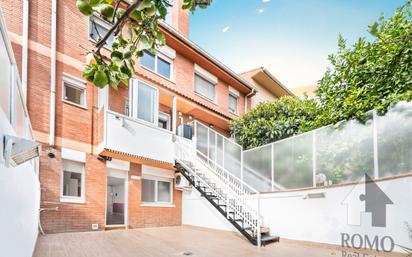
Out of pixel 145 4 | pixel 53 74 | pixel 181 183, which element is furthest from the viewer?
pixel 181 183

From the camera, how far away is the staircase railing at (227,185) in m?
8.86

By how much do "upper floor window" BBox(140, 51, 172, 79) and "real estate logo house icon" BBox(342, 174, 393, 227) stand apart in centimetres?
987

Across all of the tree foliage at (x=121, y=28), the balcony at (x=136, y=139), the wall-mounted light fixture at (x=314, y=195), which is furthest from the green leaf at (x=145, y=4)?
the balcony at (x=136, y=139)

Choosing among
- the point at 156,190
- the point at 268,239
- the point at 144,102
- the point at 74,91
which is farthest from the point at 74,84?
the point at 268,239

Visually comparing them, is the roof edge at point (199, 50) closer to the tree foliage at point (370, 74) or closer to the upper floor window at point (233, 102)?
the upper floor window at point (233, 102)

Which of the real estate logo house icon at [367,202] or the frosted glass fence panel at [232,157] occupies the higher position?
the frosted glass fence panel at [232,157]

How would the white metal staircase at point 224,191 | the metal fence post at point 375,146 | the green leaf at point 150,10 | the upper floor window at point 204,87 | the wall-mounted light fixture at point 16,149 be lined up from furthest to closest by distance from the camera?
the upper floor window at point 204,87
the white metal staircase at point 224,191
the metal fence post at point 375,146
the wall-mounted light fixture at point 16,149
the green leaf at point 150,10

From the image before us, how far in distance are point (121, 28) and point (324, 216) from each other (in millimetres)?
7771

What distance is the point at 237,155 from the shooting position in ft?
40.1

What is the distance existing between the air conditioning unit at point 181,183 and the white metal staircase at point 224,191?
552 millimetres

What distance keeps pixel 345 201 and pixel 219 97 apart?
1036 centimetres

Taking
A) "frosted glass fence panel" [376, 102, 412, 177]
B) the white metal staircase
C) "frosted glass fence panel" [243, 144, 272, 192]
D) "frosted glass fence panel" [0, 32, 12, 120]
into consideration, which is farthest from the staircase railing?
"frosted glass fence panel" [0, 32, 12, 120]

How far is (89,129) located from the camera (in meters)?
10.1

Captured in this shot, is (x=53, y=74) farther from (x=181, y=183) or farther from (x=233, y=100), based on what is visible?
(x=233, y=100)
